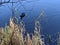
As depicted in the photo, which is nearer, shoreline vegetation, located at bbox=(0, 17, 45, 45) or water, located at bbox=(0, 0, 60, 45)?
shoreline vegetation, located at bbox=(0, 17, 45, 45)

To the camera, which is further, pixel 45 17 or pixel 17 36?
pixel 45 17

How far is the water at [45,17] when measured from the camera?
11.6 feet

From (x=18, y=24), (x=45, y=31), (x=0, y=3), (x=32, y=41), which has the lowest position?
(x=45, y=31)

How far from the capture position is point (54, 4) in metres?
6.12

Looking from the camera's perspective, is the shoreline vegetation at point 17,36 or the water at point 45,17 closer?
the shoreline vegetation at point 17,36

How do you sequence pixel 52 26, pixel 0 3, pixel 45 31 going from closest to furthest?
pixel 0 3
pixel 45 31
pixel 52 26

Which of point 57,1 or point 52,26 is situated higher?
point 57,1

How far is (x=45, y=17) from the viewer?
326 cm

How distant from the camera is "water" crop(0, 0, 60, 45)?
3536 mm

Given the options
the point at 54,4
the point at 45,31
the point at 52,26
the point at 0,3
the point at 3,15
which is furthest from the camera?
the point at 54,4

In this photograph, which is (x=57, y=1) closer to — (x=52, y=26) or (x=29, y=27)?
(x=52, y=26)

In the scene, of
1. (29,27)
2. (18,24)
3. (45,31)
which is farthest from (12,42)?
(45,31)

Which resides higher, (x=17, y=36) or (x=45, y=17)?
(x=45, y=17)

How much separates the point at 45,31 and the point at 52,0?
190cm
